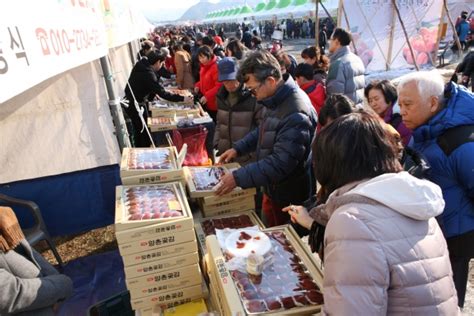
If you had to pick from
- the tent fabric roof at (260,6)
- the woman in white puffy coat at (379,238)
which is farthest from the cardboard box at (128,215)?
the tent fabric roof at (260,6)

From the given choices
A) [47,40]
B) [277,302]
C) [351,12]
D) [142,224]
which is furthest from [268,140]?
[351,12]

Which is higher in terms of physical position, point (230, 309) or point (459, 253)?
point (230, 309)

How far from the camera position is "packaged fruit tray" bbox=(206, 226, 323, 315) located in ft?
4.66

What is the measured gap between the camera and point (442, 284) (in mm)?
1200

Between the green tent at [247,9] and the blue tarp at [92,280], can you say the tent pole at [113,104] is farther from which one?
the green tent at [247,9]

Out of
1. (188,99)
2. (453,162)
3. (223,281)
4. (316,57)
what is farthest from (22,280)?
(316,57)

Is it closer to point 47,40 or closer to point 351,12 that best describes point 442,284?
point 47,40

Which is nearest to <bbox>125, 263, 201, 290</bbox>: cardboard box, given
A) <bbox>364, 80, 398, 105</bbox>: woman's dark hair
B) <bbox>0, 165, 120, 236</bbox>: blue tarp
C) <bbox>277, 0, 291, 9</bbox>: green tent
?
<bbox>0, 165, 120, 236</bbox>: blue tarp

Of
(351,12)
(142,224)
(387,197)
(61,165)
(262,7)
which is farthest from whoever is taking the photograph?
(262,7)

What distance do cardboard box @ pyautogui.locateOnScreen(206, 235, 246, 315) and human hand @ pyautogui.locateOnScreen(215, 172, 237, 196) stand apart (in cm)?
55

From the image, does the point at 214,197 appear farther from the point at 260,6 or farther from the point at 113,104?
the point at 260,6

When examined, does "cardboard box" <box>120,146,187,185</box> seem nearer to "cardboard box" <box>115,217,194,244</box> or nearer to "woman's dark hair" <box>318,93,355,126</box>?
"cardboard box" <box>115,217,194,244</box>

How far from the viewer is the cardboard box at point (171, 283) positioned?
1829 mm

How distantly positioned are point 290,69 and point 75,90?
153 inches
